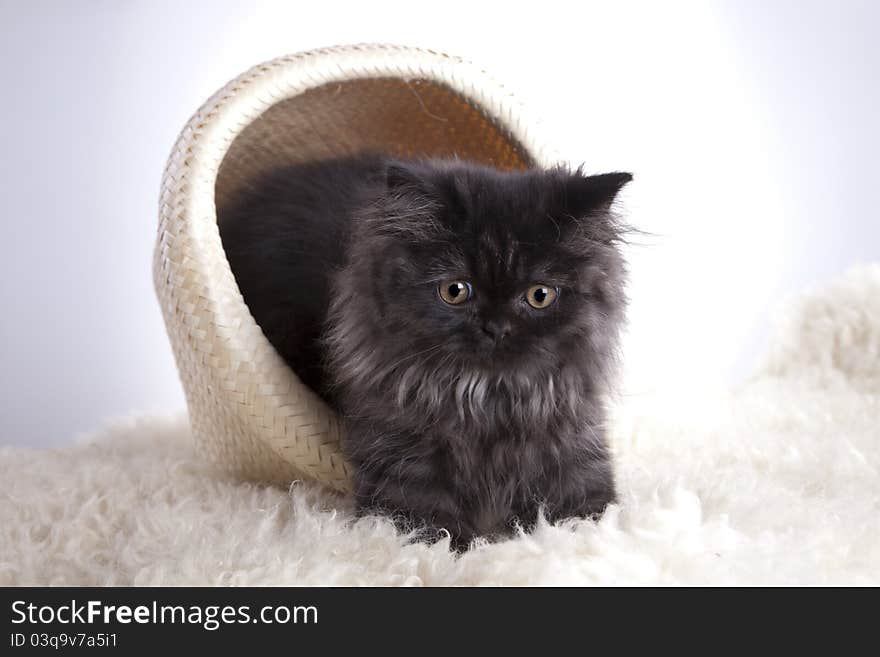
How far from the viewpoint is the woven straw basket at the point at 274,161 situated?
152 centimetres

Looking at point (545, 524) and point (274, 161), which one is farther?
point (274, 161)

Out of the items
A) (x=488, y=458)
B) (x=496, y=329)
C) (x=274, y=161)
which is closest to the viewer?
(x=496, y=329)

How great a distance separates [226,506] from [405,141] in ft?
3.38

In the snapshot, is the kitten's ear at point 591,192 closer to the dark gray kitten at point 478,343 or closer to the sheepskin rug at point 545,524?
the dark gray kitten at point 478,343

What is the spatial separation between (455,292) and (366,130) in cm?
99

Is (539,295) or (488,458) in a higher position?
(539,295)

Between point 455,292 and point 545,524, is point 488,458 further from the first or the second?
point 455,292

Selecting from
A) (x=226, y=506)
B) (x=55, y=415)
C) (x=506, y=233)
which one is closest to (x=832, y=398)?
(x=506, y=233)

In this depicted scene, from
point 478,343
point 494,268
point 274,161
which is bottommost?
point 478,343

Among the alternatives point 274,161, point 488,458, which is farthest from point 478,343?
point 274,161

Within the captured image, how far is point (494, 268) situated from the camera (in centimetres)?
125

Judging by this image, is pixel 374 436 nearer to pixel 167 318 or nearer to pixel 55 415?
pixel 167 318

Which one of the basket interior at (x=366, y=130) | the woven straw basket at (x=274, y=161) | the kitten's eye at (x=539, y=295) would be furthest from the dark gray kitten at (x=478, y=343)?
the basket interior at (x=366, y=130)

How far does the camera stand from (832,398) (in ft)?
7.24
